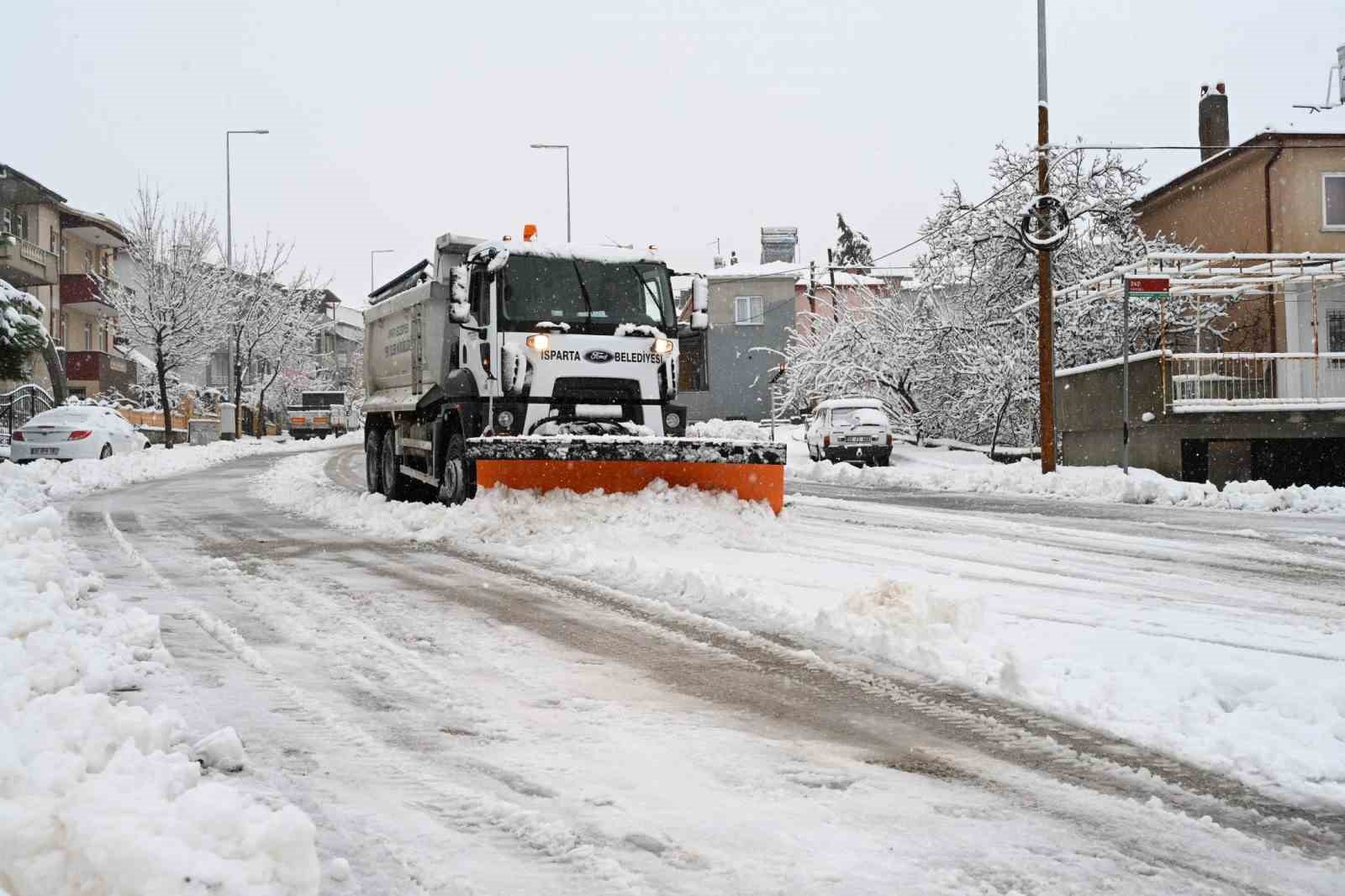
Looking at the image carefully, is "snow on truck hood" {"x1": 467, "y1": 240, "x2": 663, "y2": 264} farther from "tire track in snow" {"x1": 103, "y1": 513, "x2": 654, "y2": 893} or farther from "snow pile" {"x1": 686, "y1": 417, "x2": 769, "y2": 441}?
"snow pile" {"x1": 686, "y1": 417, "x2": 769, "y2": 441}

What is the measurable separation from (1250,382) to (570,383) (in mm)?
13625

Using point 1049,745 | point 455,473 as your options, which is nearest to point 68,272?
point 455,473

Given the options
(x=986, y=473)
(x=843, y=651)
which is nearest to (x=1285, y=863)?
(x=843, y=651)

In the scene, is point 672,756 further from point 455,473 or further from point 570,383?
point 455,473

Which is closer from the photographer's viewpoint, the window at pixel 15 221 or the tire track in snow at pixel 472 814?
the tire track in snow at pixel 472 814

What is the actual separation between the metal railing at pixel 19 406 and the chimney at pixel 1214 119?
32517mm

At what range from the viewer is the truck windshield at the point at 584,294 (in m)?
12.0

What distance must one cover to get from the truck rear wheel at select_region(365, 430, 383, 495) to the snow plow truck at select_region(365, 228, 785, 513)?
11.8 feet

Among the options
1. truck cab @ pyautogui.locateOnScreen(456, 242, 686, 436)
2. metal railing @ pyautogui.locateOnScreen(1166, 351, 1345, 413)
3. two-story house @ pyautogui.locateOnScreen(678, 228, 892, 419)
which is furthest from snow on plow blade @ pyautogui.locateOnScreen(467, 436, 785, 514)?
two-story house @ pyautogui.locateOnScreen(678, 228, 892, 419)

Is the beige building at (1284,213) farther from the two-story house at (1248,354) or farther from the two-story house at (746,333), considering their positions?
the two-story house at (746,333)

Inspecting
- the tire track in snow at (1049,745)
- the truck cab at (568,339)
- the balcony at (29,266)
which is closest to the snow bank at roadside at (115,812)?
the tire track in snow at (1049,745)

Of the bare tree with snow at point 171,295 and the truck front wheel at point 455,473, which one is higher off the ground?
the bare tree with snow at point 171,295

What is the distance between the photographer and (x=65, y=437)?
23.6 metres

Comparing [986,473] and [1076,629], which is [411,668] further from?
[986,473]
